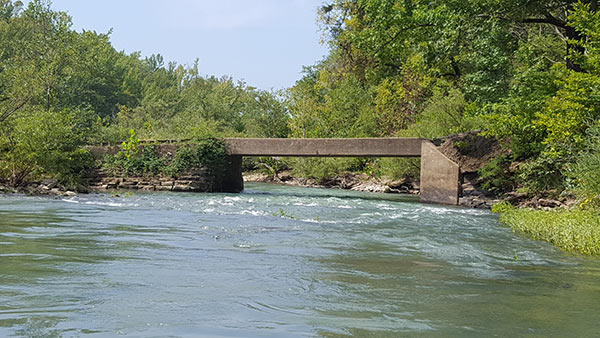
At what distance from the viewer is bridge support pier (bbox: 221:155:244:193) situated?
30.1 meters

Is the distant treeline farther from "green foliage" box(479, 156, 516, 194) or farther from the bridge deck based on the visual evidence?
the bridge deck

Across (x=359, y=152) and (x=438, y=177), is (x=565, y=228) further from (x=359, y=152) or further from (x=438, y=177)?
(x=359, y=152)

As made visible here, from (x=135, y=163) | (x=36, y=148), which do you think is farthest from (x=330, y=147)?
(x=36, y=148)

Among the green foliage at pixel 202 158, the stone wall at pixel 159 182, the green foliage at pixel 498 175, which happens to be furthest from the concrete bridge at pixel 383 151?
the stone wall at pixel 159 182

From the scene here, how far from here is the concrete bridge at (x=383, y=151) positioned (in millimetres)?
23625

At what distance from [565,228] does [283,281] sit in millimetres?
6590

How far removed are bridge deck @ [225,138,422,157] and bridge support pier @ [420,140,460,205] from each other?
0.75 meters

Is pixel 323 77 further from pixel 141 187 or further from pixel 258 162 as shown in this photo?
pixel 141 187

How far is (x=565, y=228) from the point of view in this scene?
1116 cm

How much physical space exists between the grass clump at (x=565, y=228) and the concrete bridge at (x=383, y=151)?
8365 mm

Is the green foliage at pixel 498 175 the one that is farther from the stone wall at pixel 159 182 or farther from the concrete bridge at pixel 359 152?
the stone wall at pixel 159 182

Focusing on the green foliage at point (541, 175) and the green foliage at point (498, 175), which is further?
the green foliage at point (498, 175)

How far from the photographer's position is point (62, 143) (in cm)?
2558

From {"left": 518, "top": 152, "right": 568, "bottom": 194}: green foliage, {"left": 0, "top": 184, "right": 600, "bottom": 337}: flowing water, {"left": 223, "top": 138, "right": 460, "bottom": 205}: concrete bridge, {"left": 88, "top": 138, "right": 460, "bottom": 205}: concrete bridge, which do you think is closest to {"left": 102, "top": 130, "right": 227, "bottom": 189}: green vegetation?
{"left": 88, "top": 138, "right": 460, "bottom": 205}: concrete bridge
